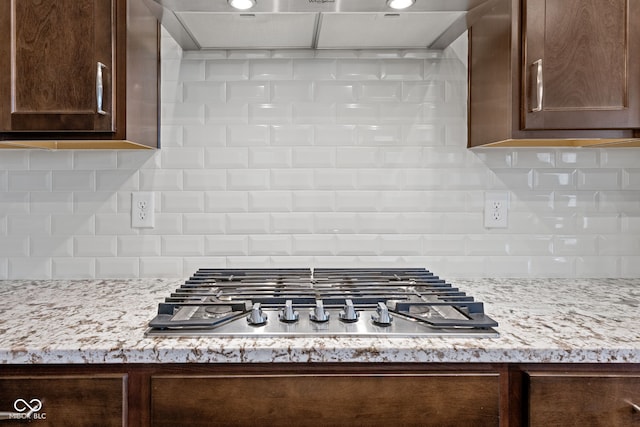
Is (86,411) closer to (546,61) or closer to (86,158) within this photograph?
(86,158)

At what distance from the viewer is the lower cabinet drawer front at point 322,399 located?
96 centimetres

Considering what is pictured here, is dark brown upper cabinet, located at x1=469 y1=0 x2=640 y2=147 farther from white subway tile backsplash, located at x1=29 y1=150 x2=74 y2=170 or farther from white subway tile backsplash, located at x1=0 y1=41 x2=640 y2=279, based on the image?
white subway tile backsplash, located at x1=29 y1=150 x2=74 y2=170

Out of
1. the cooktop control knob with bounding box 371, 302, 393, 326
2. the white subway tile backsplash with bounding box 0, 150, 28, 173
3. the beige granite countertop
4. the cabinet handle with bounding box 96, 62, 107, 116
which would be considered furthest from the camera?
the white subway tile backsplash with bounding box 0, 150, 28, 173

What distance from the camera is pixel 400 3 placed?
131cm

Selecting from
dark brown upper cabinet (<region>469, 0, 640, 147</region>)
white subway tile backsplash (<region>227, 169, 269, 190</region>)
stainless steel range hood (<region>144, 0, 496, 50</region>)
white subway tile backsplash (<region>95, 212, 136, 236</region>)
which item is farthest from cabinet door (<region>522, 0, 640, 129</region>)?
white subway tile backsplash (<region>95, 212, 136, 236</region>)

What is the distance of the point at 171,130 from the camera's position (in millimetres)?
1662

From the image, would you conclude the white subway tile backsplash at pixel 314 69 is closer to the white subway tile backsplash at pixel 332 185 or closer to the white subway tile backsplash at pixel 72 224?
the white subway tile backsplash at pixel 332 185

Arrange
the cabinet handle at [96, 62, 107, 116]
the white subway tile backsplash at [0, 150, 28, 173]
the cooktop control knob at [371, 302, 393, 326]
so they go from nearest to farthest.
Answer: the cooktop control knob at [371, 302, 393, 326] → the cabinet handle at [96, 62, 107, 116] → the white subway tile backsplash at [0, 150, 28, 173]

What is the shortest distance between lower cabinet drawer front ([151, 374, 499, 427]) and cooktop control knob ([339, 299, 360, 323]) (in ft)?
0.47

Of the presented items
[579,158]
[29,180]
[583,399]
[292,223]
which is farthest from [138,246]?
[579,158]

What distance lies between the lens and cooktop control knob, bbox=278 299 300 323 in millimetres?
1059

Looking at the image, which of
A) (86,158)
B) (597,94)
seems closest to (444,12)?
(597,94)

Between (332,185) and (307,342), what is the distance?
2.68 ft

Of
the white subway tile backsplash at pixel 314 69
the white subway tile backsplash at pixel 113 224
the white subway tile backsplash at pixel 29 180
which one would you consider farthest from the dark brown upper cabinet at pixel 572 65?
the white subway tile backsplash at pixel 29 180
